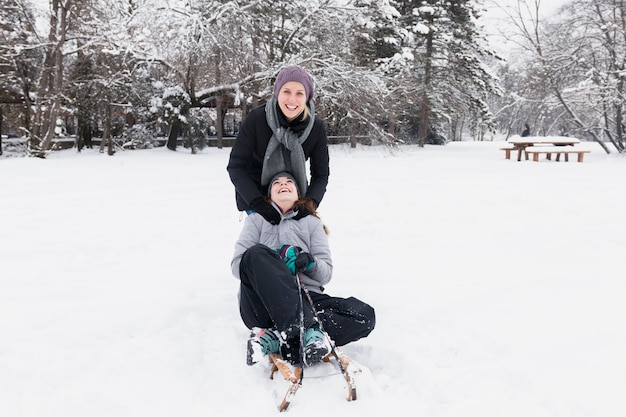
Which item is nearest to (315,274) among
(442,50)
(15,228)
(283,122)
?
(283,122)

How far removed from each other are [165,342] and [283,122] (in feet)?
4.59

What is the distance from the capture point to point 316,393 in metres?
2.02

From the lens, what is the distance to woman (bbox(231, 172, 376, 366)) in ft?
6.84

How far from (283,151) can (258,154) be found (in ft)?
0.60

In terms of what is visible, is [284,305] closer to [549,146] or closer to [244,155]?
[244,155]

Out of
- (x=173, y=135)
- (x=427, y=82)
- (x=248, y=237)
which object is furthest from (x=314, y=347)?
(x=427, y=82)

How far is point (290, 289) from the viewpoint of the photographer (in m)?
2.11

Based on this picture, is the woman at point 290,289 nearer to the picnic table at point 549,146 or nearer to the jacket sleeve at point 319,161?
the jacket sleeve at point 319,161

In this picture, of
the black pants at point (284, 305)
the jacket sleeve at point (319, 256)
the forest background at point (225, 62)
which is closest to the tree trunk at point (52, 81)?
the forest background at point (225, 62)

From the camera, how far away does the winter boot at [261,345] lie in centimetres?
210

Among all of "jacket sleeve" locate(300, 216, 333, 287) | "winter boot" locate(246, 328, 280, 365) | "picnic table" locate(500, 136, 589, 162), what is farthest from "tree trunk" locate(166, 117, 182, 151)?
"winter boot" locate(246, 328, 280, 365)

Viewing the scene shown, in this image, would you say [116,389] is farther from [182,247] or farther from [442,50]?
[442,50]

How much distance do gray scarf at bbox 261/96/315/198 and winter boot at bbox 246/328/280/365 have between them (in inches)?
35.0

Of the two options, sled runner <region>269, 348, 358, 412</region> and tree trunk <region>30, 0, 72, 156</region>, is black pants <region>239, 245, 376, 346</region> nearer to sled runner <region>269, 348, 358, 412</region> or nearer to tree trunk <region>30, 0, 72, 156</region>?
sled runner <region>269, 348, 358, 412</region>
